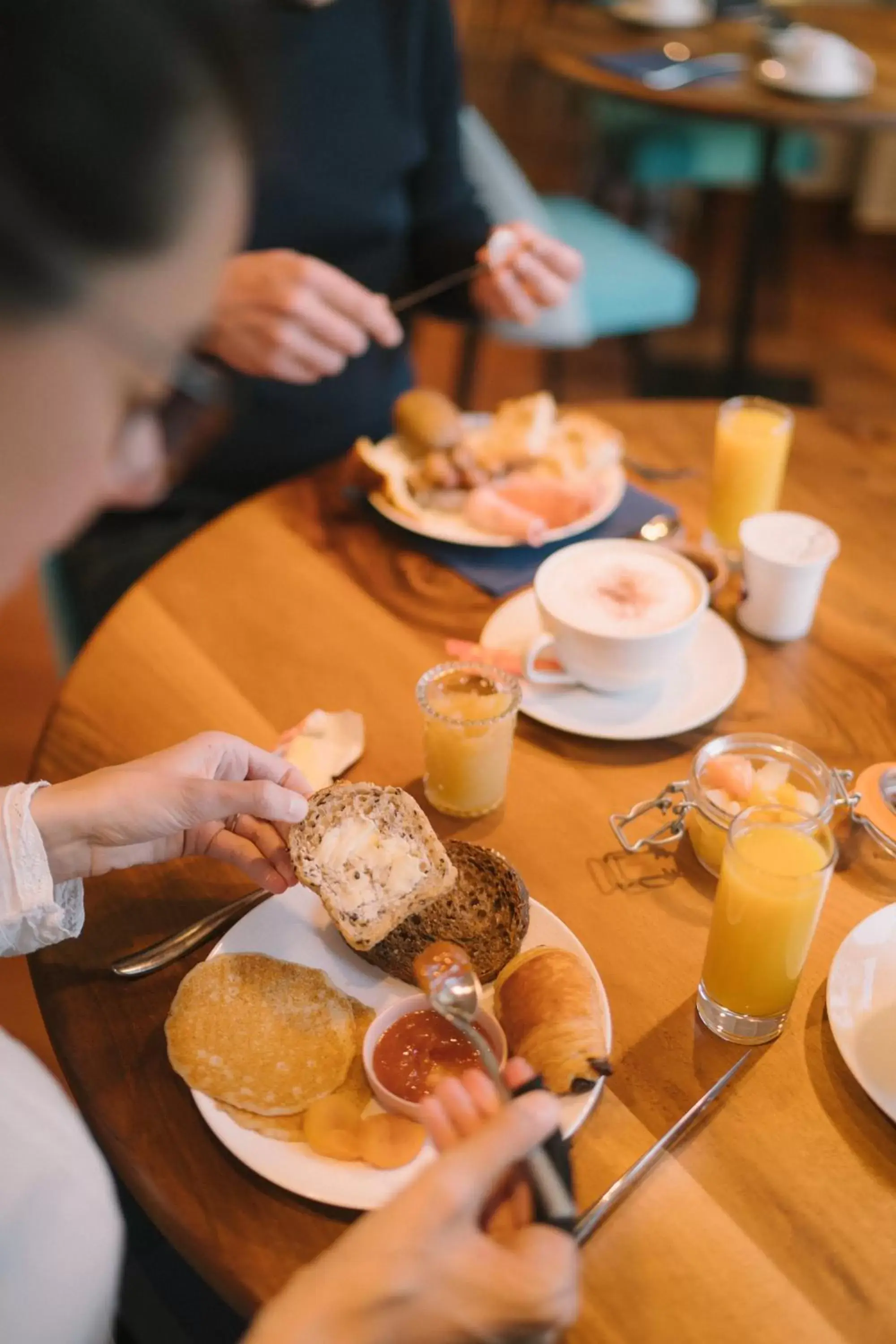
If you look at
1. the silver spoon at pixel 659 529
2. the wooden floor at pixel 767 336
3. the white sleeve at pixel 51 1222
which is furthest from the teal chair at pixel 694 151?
the white sleeve at pixel 51 1222

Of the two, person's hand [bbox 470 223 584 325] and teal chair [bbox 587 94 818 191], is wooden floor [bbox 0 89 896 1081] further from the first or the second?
person's hand [bbox 470 223 584 325]

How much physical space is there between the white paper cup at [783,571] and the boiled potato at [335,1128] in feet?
2.74

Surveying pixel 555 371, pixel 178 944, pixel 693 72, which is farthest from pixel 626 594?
pixel 555 371

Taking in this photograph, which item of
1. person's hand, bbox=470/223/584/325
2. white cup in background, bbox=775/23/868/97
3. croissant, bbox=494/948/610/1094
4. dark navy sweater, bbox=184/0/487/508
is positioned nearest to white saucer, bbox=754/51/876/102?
white cup in background, bbox=775/23/868/97

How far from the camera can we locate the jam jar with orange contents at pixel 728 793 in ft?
3.48

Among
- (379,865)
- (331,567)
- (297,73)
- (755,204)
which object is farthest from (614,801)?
(755,204)

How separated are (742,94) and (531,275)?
1605 mm

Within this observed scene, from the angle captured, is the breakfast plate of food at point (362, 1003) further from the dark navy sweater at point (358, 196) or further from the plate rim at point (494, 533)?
the dark navy sweater at point (358, 196)

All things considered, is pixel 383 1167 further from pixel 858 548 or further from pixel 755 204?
pixel 755 204

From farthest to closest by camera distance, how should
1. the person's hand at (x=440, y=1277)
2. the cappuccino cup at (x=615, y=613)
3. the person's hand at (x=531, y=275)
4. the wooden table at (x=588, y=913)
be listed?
the person's hand at (x=531, y=275)
the cappuccino cup at (x=615, y=613)
the wooden table at (x=588, y=913)
the person's hand at (x=440, y=1277)

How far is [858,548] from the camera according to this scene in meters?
1.57

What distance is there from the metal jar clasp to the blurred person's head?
27.0 inches

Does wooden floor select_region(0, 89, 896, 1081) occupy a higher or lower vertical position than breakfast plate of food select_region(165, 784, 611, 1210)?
lower

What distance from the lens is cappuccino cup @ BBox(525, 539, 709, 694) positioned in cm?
123
